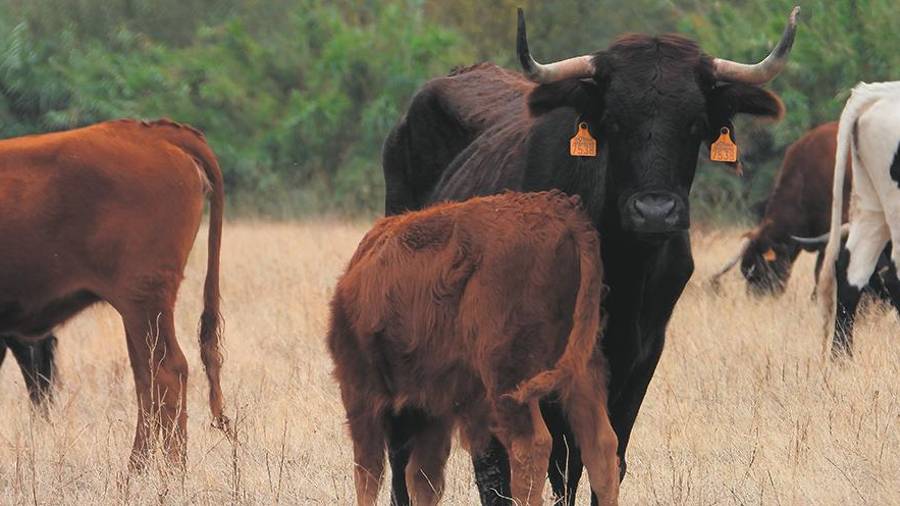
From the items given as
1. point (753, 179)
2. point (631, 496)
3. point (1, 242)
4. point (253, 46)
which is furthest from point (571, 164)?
point (253, 46)

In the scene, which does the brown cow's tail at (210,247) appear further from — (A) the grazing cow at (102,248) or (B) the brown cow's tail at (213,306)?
(A) the grazing cow at (102,248)

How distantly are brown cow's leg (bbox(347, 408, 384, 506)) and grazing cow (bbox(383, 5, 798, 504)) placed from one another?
0.13 meters

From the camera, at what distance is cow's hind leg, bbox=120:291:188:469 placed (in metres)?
7.13

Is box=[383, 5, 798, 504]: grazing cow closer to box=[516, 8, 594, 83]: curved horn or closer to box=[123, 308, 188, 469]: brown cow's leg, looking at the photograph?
box=[516, 8, 594, 83]: curved horn

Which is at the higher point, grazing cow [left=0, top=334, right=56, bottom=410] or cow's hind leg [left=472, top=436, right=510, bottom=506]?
cow's hind leg [left=472, top=436, right=510, bottom=506]

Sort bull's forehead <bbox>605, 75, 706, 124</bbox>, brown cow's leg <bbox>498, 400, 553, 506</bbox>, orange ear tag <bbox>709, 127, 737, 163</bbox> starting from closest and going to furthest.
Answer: brown cow's leg <bbox>498, 400, 553, 506</bbox>, bull's forehead <bbox>605, 75, 706, 124</bbox>, orange ear tag <bbox>709, 127, 737, 163</bbox>

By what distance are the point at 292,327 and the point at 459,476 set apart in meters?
4.26

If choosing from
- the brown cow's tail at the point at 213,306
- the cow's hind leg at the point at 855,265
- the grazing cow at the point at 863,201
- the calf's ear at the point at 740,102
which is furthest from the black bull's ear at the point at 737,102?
the cow's hind leg at the point at 855,265

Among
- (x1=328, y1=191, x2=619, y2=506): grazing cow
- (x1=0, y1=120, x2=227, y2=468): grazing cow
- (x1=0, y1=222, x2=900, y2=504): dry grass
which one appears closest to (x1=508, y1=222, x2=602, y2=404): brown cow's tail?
(x1=328, y1=191, x2=619, y2=506): grazing cow

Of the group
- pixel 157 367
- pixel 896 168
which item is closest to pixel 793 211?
pixel 896 168

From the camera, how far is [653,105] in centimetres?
524

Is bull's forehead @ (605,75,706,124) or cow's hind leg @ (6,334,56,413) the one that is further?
cow's hind leg @ (6,334,56,413)

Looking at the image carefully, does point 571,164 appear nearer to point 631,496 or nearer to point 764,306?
point 631,496

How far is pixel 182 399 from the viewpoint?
726cm
